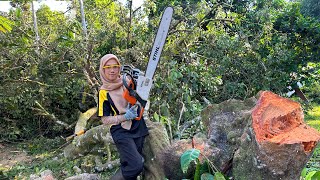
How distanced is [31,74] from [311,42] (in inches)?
198

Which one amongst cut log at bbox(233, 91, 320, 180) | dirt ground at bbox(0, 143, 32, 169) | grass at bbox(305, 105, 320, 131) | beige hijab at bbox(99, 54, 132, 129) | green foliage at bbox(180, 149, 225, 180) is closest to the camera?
cut log at bbox(233, 91, 320, 180)

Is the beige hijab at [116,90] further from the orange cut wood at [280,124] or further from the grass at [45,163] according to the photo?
the grass at [45,163]

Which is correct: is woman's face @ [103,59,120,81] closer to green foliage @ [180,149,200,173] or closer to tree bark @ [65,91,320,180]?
tree bark @ [65,91,320,180]

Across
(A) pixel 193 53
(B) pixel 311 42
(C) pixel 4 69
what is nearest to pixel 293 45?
(B) pixel 311 42

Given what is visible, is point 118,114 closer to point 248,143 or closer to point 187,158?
point 187,158

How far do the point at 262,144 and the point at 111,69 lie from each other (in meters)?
1.24

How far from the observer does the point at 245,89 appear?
561cm

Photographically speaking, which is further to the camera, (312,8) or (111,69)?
(312,8)

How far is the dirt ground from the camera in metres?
5.05

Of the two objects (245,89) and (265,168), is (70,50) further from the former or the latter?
(265,168)

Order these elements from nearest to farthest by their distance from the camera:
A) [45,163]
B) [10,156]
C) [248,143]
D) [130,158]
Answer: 1. [248,143]
2. [130,158]
3. [45,163]
4. [10,156]

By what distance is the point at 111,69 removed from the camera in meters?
2.52

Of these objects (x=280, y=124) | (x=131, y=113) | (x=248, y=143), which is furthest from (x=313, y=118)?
(x=131, y=113)

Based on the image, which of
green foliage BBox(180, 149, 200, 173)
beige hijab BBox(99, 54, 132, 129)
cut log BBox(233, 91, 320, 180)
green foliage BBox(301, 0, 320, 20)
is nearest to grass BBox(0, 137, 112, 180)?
beige hijab BBox(99, 54, 132, 129)
